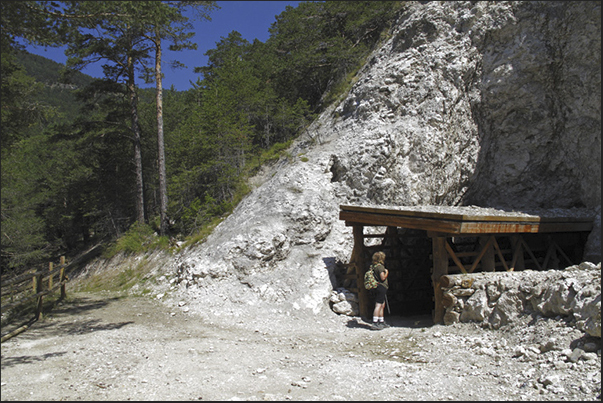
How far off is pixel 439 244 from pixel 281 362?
187 inches

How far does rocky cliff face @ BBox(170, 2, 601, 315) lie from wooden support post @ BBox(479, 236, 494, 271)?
4.18 m

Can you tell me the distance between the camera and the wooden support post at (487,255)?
33.0 feet

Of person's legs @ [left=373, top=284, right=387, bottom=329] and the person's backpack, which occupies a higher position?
the person's backpack

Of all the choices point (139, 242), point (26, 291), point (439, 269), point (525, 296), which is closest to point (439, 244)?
point (439, 269)

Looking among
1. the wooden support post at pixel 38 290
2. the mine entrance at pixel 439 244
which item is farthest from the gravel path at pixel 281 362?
the mine entrance at pixel 439 244

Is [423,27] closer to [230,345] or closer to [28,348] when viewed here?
[230,345]

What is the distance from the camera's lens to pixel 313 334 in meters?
9.62

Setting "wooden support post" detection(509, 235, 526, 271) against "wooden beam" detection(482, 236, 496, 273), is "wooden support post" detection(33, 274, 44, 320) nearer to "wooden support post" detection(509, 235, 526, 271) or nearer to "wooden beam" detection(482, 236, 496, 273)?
"wooden beam" detection(482, 236, 496, 273)

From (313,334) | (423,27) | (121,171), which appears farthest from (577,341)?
(121,171)

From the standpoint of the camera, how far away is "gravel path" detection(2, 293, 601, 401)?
5645 millimetres

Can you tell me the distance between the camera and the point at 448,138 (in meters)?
15.2

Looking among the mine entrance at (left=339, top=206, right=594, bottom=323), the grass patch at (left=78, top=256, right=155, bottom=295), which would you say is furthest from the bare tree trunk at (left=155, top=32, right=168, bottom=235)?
the mine entrance at (left=339, top=206, right=594, bottom=323)

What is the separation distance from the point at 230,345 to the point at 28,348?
3.84 meters

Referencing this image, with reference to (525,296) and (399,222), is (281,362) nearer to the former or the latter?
(399,222)
